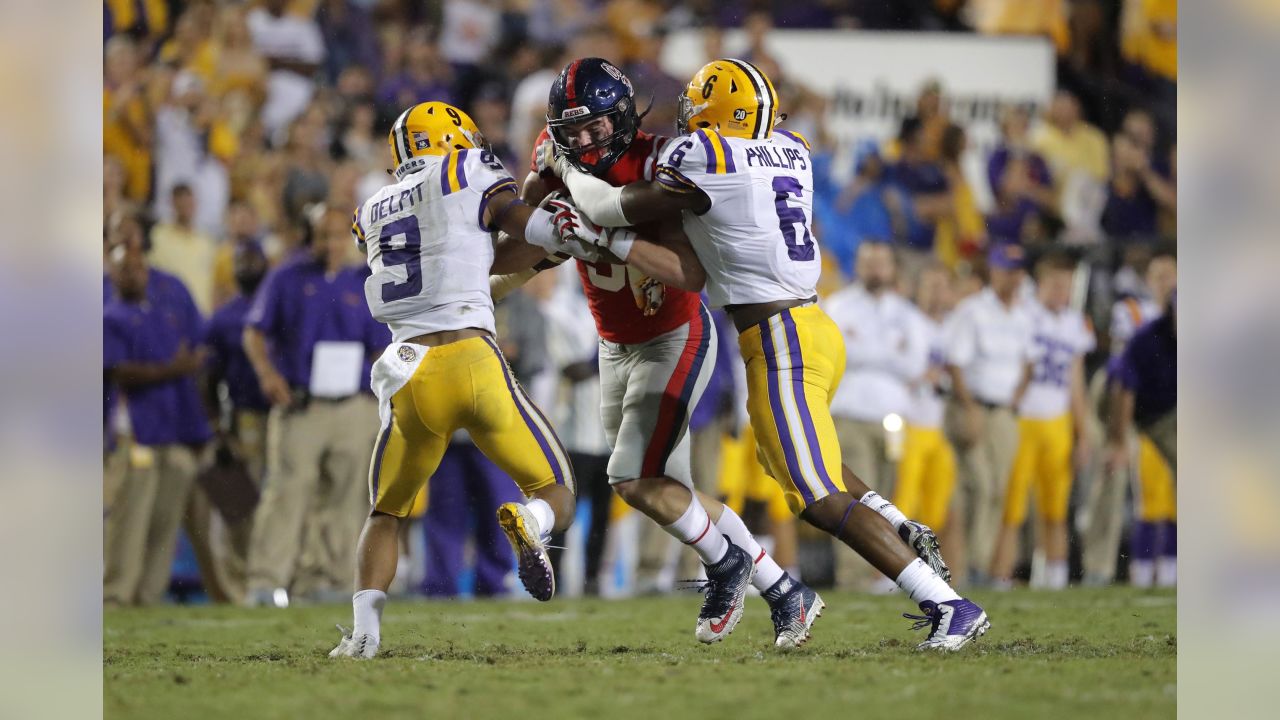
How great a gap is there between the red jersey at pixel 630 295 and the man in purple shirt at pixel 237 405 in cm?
324

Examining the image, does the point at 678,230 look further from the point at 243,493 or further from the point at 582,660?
the point at 243,493

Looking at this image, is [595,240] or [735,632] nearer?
[595,240]

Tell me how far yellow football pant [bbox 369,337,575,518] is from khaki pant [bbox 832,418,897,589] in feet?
13.1

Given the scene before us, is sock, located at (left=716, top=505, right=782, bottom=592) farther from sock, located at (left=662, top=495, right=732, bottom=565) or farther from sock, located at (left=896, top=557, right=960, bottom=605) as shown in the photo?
sock, located at (left=896, top=557, right=960, bottom=605)

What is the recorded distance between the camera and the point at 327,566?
817cm

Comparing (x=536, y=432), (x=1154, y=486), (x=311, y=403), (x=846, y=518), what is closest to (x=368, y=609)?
(x=536, y=432)

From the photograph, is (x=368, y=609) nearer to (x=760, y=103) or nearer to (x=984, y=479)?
(x=760, y=103)

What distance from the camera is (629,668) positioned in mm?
4844

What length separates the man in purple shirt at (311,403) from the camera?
26.3 ft

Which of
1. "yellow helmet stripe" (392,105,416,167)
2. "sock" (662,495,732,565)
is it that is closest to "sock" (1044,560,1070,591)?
"sock" (662,495,732,565)

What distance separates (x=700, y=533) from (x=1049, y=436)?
14.8 feet
